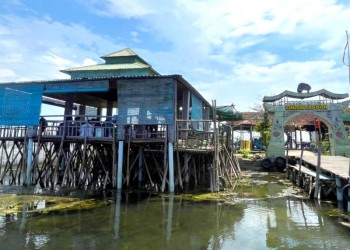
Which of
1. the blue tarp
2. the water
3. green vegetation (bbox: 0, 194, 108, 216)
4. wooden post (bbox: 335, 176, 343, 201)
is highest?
the blue tarp

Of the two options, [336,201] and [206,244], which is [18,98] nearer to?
[206,244]

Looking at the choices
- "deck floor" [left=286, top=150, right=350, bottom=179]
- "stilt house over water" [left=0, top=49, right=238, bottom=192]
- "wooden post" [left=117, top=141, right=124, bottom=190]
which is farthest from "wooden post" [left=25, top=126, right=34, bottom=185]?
"deck floor" [left=286, top=150, right=350, bottom=179]

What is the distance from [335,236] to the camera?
767 cm

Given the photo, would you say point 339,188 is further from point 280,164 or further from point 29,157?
point 29,157

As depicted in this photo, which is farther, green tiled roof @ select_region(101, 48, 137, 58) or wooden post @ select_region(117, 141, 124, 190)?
green tiled roof @ select_region(101, 48, 137, 58)

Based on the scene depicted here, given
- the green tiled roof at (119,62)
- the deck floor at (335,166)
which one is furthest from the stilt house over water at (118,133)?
the deck floor at (335,166)

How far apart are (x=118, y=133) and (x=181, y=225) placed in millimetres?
6118

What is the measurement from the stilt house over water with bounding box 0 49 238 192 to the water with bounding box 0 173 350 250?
7.21ft

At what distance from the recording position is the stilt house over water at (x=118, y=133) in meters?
13.0

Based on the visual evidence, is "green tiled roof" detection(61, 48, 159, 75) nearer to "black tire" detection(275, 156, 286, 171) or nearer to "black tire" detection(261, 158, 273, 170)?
"black tire" detection(261, 158, 273, 170)

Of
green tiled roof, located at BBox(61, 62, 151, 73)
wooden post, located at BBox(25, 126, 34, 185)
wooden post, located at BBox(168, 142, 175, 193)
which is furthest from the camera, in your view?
green tiled roof, located at BBox(61, 62, 151, 73)

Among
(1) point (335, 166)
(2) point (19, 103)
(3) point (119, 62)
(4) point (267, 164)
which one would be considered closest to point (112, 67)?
(3) point (119, 62)

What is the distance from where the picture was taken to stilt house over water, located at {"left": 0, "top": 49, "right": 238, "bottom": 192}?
12953mm

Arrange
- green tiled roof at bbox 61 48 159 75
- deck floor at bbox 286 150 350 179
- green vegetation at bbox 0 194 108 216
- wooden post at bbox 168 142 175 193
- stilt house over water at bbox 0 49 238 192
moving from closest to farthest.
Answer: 1. green vegetation at bbox 0 194 108 216
2. deck floor at bbox 286 150 350 179
3. wooden post at bbox 168 142 175 193
4. stilt house over water at bbox 0 49 238 192
5. green tiled roof at bbox 61 48 159 75
